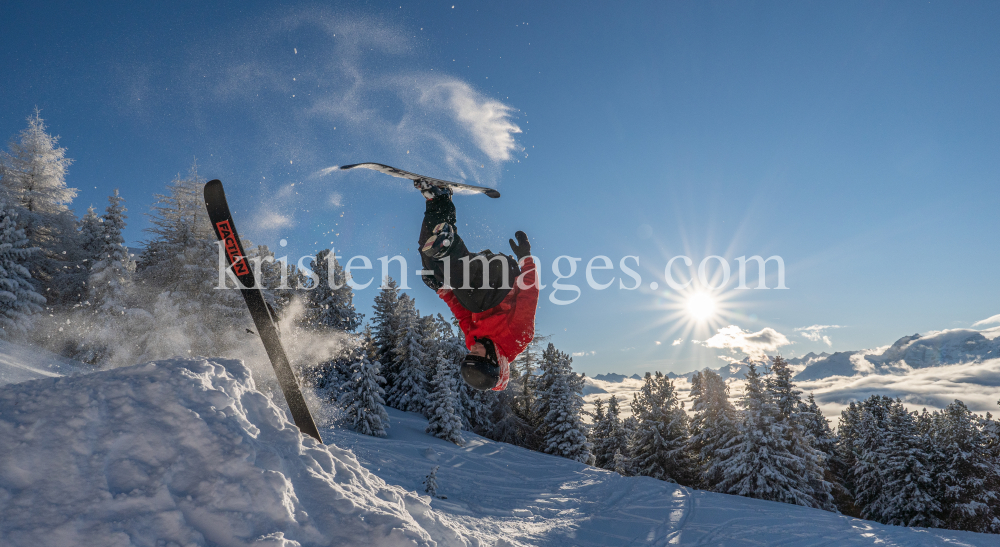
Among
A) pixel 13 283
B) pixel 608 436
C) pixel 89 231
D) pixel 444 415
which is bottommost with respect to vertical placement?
pixel 608 436

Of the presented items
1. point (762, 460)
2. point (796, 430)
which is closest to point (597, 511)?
point (762, 460)

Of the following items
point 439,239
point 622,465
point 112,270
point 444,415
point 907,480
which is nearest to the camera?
point 439,239

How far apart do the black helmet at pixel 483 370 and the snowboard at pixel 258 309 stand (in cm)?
190

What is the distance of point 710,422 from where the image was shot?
2380 centimetres

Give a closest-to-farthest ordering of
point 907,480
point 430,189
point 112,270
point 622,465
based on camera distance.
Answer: point 430,189 < point 112,270 < point 907,480 < point 622,465

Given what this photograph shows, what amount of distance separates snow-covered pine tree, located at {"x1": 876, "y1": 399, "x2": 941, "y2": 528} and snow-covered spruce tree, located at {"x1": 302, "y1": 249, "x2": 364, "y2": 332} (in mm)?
32930

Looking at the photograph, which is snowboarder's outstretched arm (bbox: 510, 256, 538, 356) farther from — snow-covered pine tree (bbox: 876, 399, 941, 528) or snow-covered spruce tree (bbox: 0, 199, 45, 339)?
snow-covered pine tree (bbox: 876, 399, 941, 528)

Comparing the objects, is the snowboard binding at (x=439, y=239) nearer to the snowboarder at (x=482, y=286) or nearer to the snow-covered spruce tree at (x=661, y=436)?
the snowboarder at (x=482, y=286)

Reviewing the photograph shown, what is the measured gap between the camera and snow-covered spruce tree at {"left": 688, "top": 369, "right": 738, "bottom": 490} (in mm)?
22000

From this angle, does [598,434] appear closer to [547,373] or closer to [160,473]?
[547,373]

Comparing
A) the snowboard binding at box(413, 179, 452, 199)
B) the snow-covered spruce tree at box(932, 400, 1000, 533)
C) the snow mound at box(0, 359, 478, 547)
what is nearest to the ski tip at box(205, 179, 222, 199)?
the snow mound at box(0, 359, 478, 547)

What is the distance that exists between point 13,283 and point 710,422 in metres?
32.5

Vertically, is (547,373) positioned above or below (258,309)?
below

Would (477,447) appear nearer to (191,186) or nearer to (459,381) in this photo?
(459,381)
